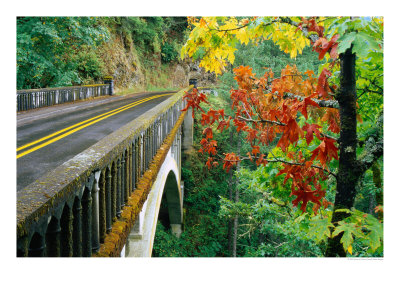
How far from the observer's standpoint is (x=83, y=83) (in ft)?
62.2

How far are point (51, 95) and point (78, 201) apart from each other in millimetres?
12185

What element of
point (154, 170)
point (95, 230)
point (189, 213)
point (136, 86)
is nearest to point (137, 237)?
point (154, 170)

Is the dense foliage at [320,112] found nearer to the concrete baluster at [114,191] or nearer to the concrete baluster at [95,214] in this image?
the concrete baluster at [114,191]

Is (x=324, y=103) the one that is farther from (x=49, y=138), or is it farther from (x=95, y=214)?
(x=49, y=138)

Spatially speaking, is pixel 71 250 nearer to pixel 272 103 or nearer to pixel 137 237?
pixel 272 103

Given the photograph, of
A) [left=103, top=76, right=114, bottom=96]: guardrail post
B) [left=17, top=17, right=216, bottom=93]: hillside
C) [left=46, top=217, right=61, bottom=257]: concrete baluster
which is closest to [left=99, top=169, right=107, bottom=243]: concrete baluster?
[left=46, top=217, right=61, bottom=257]: concrete baluster

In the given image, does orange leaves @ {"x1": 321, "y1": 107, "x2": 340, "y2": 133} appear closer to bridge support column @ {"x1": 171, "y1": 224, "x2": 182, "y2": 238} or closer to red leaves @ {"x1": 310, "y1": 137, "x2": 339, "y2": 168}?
red leaves @ {"x1": 310, "y1": 137, "x2": 339, "y2": 168}

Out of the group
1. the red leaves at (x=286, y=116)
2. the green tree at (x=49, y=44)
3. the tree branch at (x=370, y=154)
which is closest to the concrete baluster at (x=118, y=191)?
the red leaves at (x=286, y=116)

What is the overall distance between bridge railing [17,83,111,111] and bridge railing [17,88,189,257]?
912 centimetres

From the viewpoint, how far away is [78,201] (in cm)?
192

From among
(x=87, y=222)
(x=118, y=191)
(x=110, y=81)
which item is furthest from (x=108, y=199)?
(x=110, y=81)
